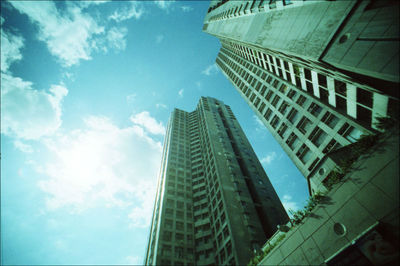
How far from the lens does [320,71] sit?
789 inches

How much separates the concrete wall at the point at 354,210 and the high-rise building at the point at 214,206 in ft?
65.6

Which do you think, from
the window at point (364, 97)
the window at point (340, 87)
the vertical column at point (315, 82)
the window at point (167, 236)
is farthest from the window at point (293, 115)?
the window at point (167, 236)

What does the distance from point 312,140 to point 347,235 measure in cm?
1734

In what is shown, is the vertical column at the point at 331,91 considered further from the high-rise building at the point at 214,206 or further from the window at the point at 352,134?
the high-rise building at the point at 214,206

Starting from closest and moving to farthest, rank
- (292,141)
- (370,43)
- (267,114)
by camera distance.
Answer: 1. (370,43)
2. (292,141)
3. (267,114)

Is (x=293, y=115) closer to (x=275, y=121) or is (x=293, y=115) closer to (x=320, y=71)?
(x=275, y=121)

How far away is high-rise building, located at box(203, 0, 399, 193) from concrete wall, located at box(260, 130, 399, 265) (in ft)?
8.21

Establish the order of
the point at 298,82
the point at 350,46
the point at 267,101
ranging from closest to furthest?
the point at 350,46 → the point at 298,82 → the point at 267,101

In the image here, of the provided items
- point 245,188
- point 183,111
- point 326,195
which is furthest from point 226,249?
point 183,111

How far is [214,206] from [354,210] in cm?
3622

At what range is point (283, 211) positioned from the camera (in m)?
41.0

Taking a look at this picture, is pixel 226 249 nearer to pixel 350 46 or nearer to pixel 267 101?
pixel 267 101

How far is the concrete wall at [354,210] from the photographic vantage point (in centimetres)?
888

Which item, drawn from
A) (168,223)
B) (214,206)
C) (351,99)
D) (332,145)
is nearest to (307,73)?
(351,99)
